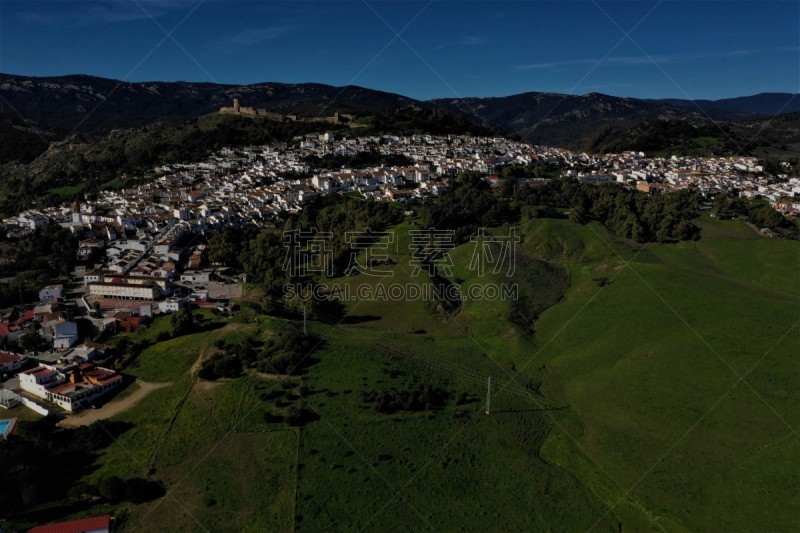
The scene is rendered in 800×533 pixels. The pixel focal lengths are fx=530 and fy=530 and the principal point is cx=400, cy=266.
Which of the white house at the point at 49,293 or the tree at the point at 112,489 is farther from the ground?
the white house at the point at 49,293

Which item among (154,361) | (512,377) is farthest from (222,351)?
(512,377)

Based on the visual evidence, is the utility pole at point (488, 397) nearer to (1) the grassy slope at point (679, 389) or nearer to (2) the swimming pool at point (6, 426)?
(1) the grassy slope at point (679, 389)

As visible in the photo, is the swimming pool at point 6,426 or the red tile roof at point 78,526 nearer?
the red tile roof at point 78,526

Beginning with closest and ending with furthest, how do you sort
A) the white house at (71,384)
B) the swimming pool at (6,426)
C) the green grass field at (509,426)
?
the green grass field at (509,426) → the swimming pool at (6,426) → the white house at (71,384)

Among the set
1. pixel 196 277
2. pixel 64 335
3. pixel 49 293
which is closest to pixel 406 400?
pixel 64 335

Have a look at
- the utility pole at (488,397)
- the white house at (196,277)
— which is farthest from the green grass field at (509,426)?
the white house at (196,277)

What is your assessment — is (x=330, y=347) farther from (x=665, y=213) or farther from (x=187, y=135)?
(x=187, y=135)

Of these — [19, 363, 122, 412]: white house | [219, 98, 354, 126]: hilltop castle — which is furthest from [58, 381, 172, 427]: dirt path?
[219, 98, 354, 126]: hilltop castle
